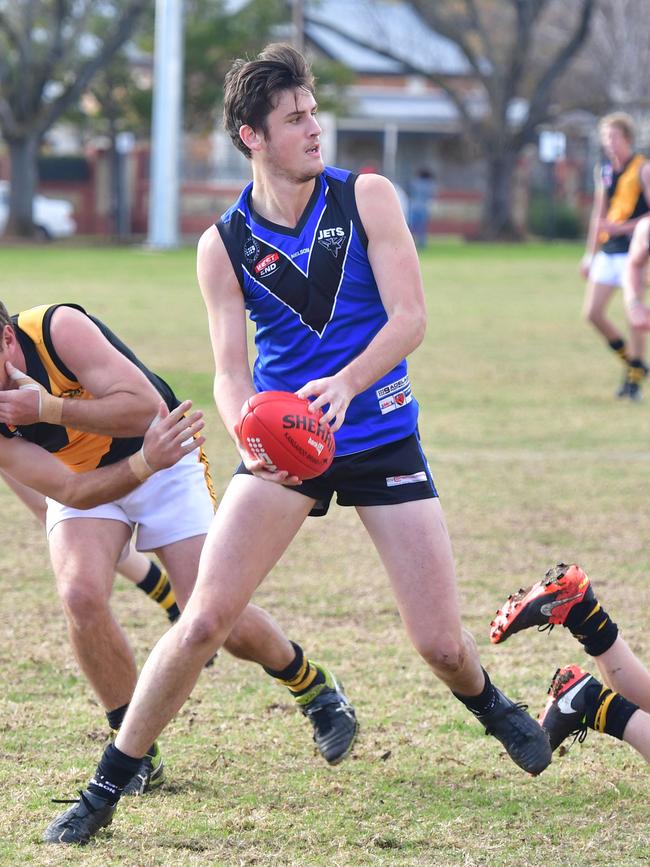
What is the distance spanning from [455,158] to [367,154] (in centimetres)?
419

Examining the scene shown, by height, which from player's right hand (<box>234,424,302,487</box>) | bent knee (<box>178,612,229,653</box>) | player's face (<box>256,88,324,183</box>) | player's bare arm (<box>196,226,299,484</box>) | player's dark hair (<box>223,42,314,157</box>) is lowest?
bent knee (<box>178,612,229,653</box>)

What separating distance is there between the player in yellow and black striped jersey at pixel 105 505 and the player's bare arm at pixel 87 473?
48 millimetres

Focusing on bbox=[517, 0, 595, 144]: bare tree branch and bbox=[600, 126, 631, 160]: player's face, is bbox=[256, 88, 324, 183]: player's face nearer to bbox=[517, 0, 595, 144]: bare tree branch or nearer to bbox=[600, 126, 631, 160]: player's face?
bbox=[600, 126, 631, 160]: player's face

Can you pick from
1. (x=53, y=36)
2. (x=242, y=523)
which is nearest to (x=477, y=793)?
(x=242, y=523)

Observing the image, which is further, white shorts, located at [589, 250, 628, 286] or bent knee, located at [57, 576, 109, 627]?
white shorts, located at [589, 250, 628, 286]

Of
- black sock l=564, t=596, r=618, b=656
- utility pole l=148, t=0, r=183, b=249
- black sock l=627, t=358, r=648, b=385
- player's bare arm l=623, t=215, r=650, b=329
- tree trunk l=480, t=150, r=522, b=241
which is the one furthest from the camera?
tree trunk l=480, t=150, r=522, b=241

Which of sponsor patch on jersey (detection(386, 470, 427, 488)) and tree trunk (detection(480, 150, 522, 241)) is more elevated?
sponsor patch on jersey (detection(386, 470, 427, 488))

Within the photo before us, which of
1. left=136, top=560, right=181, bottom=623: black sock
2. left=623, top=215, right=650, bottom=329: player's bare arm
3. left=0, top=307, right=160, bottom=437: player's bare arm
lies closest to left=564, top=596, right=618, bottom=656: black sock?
left=0, top=307, right=160, bottom=437: player's bare arm

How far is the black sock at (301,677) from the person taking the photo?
188 inches

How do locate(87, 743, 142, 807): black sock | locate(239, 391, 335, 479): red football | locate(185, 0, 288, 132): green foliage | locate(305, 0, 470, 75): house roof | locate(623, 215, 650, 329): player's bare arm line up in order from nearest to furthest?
1. locate(239, 391, 335, 479): red football
2. locate(87, 743, 142, 807): black sock
3. locate(623, 215, 650, 329): player's bare arm
4. locate(185, 0, 288, 132): green foliage
5. locate(305, 0, 470, 75): house roof

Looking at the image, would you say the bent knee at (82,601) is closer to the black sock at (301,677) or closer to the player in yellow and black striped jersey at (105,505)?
the player in yellow and black striped jersey at (105,505)

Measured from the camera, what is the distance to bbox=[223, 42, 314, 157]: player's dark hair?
422 cm

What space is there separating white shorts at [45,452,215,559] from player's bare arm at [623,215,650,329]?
7.32m

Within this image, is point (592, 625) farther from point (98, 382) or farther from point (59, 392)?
point (59, 392)
